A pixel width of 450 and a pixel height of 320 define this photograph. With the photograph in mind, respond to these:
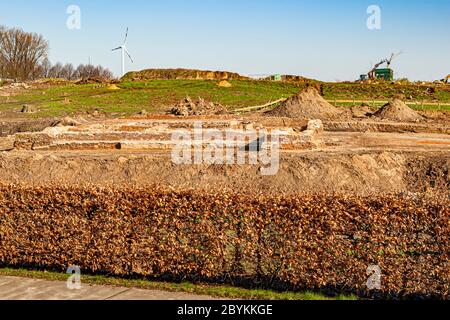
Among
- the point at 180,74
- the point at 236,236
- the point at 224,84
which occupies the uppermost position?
the point at 180,74

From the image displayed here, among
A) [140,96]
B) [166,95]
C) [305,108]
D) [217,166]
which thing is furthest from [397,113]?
[140,96]

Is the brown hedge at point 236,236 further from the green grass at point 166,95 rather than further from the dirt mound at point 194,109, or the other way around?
the green grass at point 166,95

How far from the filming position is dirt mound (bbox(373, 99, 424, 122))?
32000 mm

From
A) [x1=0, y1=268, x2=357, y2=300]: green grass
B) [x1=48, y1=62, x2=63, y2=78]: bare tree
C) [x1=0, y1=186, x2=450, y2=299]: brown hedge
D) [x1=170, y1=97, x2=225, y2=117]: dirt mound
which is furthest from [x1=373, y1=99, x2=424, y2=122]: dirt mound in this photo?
[x1=48, y1=62, x2=63, y2=78]: bare tree

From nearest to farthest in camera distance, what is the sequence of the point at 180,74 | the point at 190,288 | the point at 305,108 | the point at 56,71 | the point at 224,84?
the point at 190,288, the point at 305,108, the point at 224,84, the point at 180,74, the point at 56,71

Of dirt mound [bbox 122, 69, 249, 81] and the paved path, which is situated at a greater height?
dirt mound [bbox 122, 69, 249, 81]

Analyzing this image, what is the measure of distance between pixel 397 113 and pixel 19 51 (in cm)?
6464

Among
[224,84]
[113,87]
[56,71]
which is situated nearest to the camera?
[113,87]

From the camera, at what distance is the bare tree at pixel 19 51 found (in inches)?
3248

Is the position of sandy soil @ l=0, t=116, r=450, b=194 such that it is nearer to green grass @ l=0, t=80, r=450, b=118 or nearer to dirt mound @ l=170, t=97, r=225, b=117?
dirt mound @ l=170, t=97, r=225, b=117

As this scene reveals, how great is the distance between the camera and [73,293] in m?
8.36

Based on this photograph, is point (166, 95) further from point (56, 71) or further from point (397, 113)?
point (56, 71)

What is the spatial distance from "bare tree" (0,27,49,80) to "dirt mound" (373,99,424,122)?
61.6 metres

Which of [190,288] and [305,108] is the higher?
[305,108]
